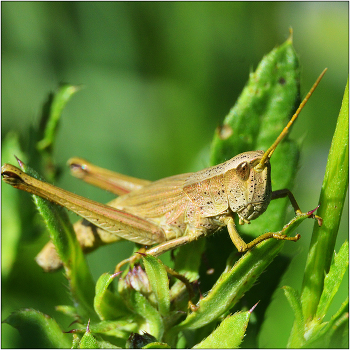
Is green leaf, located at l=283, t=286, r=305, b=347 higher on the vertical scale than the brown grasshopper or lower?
lower

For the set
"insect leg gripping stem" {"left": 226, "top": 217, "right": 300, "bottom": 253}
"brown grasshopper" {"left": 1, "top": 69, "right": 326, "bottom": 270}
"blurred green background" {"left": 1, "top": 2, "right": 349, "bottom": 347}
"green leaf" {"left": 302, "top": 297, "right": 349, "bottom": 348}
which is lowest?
"green leaf" {"left": 302, "top": 297, "right": 349, "bottom": 348}

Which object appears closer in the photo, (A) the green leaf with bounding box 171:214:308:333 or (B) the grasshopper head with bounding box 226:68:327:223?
(A) the green leaf with bounding box 171:214:308:333

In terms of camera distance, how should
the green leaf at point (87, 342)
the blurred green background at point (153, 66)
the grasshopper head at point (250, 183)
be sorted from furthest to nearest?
the blurred green background at point (153, 66)
the grasshopper head at point (250, 183)
the green leaf at point (87, 342)

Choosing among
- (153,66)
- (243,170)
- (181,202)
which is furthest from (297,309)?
(153,66)

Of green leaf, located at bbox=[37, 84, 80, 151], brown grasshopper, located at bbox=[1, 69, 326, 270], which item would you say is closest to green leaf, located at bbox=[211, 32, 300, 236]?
brown grasshopper, located at bbox=[1, 69, 326, 270]

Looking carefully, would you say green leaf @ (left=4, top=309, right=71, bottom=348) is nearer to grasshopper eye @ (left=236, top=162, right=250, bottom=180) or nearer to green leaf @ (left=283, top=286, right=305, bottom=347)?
green leaf @ (left=283, top=286, right=305, bottom=347)

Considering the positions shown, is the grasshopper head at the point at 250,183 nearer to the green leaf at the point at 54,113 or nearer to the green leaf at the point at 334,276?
the green leaf at the point at 334,276

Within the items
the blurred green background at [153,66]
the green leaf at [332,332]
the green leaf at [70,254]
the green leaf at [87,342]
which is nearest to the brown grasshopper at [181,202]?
the green leaf at [70,254]

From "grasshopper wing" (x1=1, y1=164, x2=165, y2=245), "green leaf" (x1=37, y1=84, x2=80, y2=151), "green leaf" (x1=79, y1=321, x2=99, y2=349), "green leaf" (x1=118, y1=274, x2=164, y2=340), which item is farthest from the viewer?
"green leaf" (x1=37, y1=84, x2=80, y2=151)
